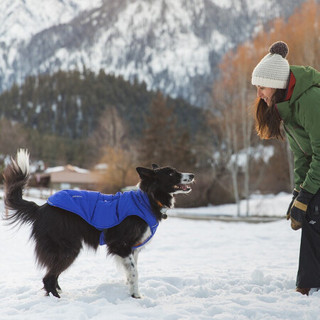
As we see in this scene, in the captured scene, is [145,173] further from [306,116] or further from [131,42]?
[131,42]

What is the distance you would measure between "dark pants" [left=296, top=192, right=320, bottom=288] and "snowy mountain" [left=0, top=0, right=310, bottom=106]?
101364mm

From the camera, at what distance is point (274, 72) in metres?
3.65

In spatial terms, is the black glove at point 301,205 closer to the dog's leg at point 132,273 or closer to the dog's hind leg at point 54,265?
the dog's leg at point 132,273

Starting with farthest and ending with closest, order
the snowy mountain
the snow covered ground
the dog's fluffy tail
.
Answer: the snowy mountain, the dog's fluffy tail, the snow covered ground

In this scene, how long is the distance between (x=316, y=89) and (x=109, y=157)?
3321cm

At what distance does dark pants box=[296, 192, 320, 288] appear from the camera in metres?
3.93

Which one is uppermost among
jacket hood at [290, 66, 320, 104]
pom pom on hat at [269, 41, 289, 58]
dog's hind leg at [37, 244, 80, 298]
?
pom pom on hat at [269, 41, 289, 58]

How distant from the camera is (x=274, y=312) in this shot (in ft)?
11.5

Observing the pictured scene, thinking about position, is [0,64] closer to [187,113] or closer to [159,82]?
[159,82]

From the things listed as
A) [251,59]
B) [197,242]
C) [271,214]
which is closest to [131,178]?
[271,214]

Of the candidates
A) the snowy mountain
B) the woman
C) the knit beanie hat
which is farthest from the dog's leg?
the snowy mountain

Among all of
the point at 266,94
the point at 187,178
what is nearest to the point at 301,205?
the point at 266,94

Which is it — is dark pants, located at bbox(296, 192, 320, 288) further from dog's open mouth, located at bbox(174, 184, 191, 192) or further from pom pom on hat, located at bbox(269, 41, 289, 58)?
pom pom on hat, located at bbox(269, 41, 289, 58)

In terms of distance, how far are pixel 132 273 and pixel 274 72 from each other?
8.52 ft
